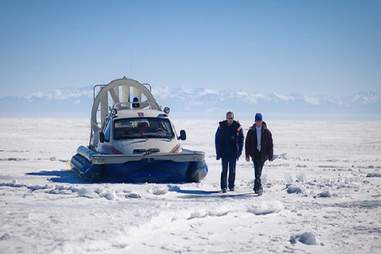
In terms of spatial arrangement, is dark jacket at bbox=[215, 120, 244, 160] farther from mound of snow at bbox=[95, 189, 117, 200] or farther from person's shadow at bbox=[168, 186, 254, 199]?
mound of snow at bbox=[95, 189, 117, 200]

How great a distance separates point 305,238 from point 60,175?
9608 mm

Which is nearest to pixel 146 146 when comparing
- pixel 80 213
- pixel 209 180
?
pixel 209 180

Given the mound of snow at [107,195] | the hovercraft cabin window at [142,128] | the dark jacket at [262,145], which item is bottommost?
the mound of snow at [107,195]

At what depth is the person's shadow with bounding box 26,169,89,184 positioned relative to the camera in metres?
13.2

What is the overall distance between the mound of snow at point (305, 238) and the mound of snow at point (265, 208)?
174cm

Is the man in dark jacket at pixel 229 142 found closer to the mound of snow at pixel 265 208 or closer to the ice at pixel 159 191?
the ice at pixel 159 191

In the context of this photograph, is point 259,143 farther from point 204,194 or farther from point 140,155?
point 140,155

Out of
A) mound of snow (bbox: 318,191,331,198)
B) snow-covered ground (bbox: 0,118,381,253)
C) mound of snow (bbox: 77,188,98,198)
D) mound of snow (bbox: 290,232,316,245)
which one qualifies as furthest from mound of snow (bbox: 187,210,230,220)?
mound of snow (bbox: 318,191,331,198)

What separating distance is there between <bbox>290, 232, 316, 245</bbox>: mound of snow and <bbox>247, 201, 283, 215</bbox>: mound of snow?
5.72ft

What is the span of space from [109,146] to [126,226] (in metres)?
6.47

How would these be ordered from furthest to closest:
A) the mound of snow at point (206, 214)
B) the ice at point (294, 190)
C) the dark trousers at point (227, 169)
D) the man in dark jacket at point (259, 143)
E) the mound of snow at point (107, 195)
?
the dark trousers at point (227, 169), the ice at point (294, 190), the man in dark jacket at point (259, 143), the mound of snow at point (107, 195), the mound of snow at point (206, 214)

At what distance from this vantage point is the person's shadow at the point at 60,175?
43.3 feet

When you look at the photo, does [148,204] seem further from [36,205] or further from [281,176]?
[281,176]

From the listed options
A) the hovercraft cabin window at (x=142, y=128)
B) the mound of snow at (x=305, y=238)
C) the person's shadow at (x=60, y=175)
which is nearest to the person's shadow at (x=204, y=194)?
the hovercraft cabin window at (x=142, y=128)
